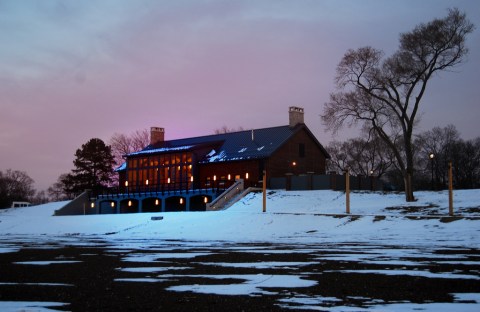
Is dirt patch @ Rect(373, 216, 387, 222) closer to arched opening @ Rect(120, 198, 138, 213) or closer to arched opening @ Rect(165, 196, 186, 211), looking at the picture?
arched opening @ Rect(165, 196, 186, 211)

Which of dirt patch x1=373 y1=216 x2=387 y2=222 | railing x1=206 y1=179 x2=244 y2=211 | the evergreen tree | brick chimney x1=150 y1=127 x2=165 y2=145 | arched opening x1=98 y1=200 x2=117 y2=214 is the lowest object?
arched opening x1=98 y1=200 x2=117 y2=214

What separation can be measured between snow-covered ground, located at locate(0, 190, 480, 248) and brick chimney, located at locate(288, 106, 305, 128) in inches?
417

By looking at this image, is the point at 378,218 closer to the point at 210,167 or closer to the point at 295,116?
the point at 295,116

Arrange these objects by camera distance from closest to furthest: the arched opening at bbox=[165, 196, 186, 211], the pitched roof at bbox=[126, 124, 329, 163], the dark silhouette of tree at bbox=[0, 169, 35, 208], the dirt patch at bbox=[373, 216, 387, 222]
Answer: the dirt patch at bbox=[373, 216, 387, 222]
the pitched roof at bbox=[126, 124, 329, 163]
the arched opening at bbox=[165, 196, 186, 211]
the dark silhouette of tree at bbox=[0, 169, 35, 208]

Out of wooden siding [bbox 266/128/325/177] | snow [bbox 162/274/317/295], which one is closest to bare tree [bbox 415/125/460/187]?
wooden siding [bbox 266/128/325/177]

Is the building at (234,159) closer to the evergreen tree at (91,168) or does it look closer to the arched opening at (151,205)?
the arched opening at (151,205)

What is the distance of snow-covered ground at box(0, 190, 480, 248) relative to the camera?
22531 mm

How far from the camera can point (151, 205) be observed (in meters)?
58.2

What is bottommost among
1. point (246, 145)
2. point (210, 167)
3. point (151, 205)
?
point (151, 205)

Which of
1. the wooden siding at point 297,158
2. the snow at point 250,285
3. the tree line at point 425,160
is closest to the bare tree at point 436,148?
the tree line at point 425,160

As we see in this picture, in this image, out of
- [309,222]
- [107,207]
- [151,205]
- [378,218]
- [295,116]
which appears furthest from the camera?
[107,207]

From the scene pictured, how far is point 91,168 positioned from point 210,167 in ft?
87.9

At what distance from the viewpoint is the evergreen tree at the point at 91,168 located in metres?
72.8

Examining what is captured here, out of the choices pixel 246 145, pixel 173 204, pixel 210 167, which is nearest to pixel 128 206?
pixel 173 204
